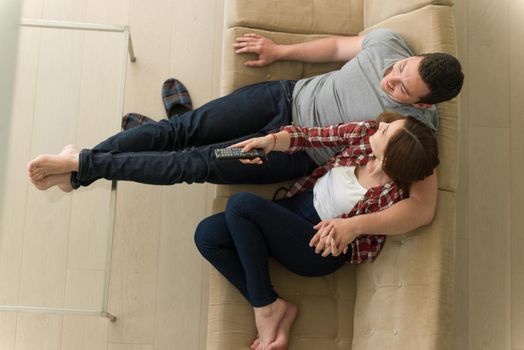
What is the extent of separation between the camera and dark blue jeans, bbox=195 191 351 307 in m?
1.74

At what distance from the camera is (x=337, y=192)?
1743mm

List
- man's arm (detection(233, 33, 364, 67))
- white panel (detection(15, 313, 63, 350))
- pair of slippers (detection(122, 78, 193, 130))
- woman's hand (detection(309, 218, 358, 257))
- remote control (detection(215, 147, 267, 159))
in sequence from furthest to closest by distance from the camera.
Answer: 1. pair of slippers (detection(122, 78, 193, 130))
2. white panel (detection(15, 313, 63, 350))
3. man's arm (detection(233, 33, 364, 67))
4. remote control (detection(215, 147, 267, 159))
5. woman's hand (detection(309, 218, 358, 257))

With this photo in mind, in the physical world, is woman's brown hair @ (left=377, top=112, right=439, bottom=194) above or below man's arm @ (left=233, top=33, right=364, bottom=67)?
below

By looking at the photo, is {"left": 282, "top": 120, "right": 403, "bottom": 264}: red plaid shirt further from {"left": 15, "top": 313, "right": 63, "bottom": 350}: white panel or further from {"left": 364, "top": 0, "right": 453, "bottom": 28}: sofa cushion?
{"left": 15, "top": 313, "right": 63, "bottom": 350}: white panel

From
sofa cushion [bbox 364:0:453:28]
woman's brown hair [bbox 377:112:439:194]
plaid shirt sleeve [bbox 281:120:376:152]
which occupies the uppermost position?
sofa cushion [bbox 364:0:453:28]

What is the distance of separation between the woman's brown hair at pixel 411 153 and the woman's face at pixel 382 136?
0.06ft

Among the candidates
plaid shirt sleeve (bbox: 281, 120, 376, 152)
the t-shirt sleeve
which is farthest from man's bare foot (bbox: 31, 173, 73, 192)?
the t-shirt sleeve

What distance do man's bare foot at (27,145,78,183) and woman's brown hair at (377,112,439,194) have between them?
1.01 metres

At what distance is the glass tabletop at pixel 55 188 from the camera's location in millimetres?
1826

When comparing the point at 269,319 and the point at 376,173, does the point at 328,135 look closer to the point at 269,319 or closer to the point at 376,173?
the point at 376,173

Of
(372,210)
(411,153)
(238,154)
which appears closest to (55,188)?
(238,154)

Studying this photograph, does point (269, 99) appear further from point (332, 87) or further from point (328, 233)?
point (328, 233)

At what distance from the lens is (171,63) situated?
2416 mm

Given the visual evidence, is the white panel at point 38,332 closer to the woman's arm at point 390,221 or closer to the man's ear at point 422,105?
the woman's arm at point 390,221
